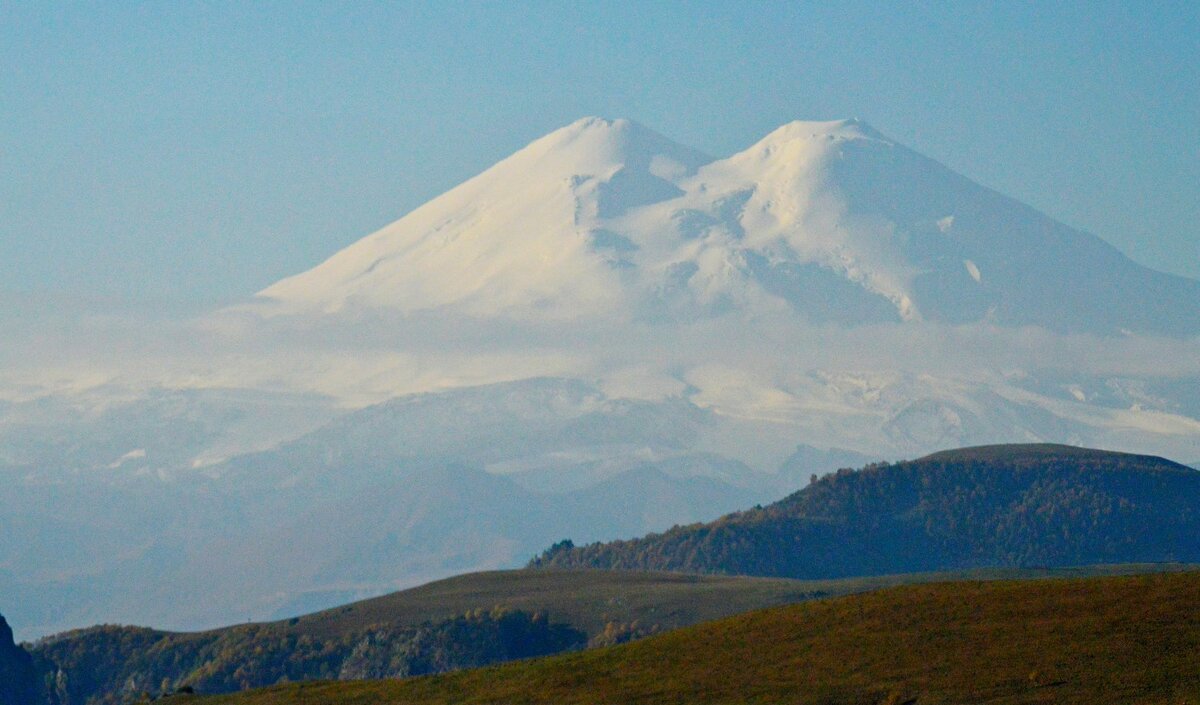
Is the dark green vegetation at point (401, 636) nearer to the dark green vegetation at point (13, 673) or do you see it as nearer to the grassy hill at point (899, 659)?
the dark green vegetation at point (13, 673)

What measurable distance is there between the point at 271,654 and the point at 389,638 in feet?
31.7

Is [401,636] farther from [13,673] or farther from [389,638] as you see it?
[13,673]

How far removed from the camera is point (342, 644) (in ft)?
496

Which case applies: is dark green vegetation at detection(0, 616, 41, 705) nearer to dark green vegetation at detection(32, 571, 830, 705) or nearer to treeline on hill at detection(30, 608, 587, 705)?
treeline on hill at detection(30, 608, 587, 705)

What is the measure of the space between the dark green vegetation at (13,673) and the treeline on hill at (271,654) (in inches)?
535

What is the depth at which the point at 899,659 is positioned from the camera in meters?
61.4

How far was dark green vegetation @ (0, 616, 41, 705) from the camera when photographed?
124875 mm

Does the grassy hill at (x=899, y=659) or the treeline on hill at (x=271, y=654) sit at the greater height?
the treeline on hill at (x=271, y=654)

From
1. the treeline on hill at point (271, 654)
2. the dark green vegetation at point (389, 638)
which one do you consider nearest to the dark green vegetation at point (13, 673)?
the treeline on hill at point (271, 654)

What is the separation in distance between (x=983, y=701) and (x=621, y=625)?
97.7 metres

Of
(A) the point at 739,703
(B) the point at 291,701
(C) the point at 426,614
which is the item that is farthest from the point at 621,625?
(A) the point at 739,703

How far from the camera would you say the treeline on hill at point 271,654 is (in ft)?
484

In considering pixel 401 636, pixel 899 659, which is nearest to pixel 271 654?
pixel 401 636

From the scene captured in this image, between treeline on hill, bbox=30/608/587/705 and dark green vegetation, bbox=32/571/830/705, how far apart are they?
0.45 feet
